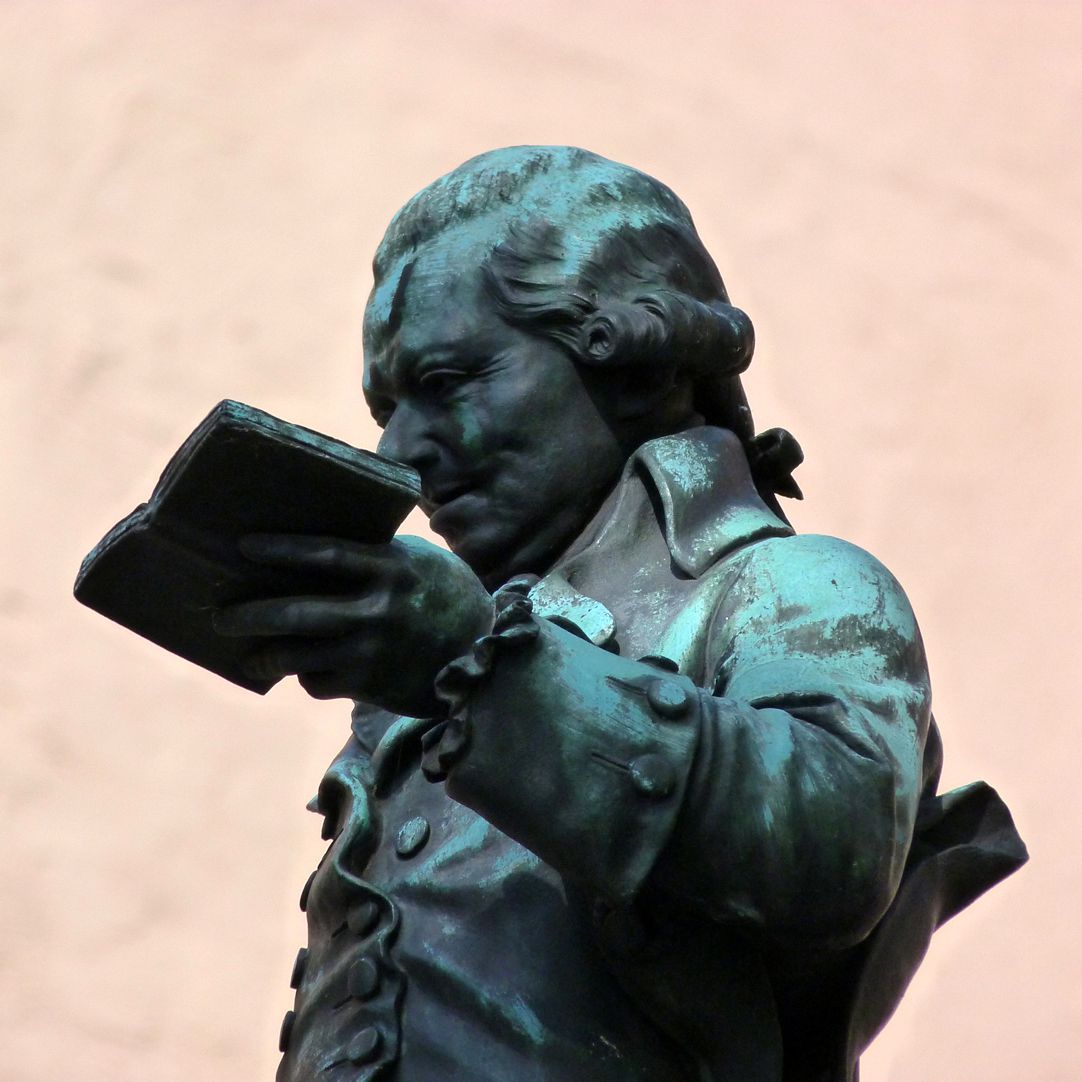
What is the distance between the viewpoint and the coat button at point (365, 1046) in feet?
5.71

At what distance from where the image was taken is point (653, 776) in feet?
5.05

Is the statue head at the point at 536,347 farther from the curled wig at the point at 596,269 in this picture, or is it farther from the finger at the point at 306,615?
the finger at the point at 306,615

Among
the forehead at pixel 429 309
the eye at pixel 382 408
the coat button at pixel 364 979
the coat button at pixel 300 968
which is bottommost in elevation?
the coat button at pixel 364 979

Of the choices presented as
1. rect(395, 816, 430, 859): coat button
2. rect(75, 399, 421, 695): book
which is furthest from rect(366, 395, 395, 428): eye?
rect(75, 399, 421, 695): book

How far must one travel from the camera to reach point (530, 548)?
6.67 ft

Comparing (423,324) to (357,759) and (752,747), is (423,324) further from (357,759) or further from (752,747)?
(752,747)

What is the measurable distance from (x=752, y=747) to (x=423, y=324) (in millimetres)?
589

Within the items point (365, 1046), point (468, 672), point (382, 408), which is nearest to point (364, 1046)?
point (365, 1046)

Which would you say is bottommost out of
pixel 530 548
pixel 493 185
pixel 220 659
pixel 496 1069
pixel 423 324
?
pixel 496 1069

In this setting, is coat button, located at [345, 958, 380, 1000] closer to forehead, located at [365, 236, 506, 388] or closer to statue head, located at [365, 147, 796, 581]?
statue head, located at [365, 147, 796, 581]

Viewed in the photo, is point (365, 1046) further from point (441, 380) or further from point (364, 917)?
point (441, 380)

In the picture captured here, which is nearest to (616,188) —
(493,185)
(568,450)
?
Answer: (493,185)

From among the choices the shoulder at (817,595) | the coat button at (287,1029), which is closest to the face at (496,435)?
the shoulder at (817,595)

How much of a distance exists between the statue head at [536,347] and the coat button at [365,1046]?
418 mm
